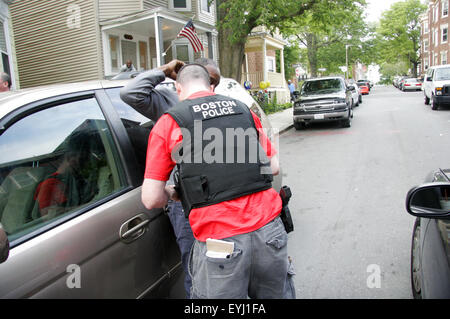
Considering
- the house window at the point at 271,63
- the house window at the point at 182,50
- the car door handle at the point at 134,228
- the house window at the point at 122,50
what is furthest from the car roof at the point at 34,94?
the house window at the point at 271,63

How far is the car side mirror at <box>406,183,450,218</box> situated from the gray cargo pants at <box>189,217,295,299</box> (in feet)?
2.15

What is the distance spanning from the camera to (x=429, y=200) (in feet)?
6.31

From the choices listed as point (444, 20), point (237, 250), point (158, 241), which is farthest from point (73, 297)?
point (444, 20)

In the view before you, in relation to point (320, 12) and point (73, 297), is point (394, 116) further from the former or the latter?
point (73, 297)

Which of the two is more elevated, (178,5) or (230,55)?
(178,5)

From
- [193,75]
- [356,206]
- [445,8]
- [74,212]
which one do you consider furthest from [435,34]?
[74,212]

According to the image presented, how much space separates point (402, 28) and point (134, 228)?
66597mm

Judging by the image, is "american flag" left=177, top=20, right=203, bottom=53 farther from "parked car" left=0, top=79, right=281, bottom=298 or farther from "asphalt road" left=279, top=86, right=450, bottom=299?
"parked car" left=0, top=79, right=281, bottom=298

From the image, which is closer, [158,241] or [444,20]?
[158,241]

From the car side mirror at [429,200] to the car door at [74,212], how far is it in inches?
57.9

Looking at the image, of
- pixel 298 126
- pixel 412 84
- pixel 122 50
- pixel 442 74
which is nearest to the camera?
pixel 298 126

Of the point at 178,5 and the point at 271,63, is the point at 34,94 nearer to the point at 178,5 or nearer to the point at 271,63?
the point at 178,5

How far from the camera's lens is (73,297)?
1.86 meters
